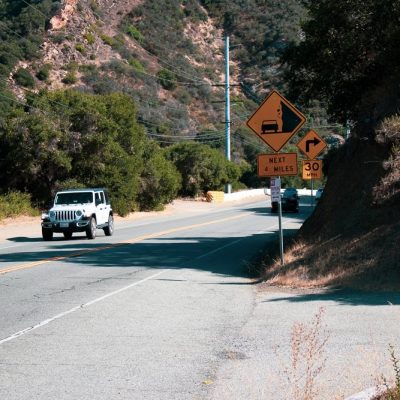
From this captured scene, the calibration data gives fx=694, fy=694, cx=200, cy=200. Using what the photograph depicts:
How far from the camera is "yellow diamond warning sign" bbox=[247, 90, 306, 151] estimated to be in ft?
49.1

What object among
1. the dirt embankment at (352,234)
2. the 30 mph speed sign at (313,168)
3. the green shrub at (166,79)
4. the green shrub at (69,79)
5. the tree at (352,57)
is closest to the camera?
the dirt embankment at (352,234)

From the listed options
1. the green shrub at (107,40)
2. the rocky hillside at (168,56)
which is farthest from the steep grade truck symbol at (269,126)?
the green shrub at (107,40)

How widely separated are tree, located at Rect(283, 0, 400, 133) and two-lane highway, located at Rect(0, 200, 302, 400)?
5458 millimetres

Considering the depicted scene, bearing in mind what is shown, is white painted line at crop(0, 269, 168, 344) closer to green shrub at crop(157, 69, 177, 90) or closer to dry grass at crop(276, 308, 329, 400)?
dry grass at crop(276, 308, 329, 400)

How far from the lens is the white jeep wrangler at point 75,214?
Answer: 2681cm

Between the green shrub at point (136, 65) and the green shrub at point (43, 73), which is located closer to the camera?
the green shrub at point (43, 73)

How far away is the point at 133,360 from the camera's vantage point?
26.0 ft

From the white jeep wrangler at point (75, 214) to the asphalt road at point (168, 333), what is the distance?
9051 mm

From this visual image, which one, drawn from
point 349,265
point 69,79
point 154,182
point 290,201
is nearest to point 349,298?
point 349,265

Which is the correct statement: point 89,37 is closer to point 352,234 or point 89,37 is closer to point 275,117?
point 275,117

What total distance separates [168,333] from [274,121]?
22.9 feet

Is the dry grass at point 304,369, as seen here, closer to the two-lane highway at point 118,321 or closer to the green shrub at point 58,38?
the two-lane highway at point 118,321

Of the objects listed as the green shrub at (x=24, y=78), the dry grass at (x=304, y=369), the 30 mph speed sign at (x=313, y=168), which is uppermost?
the green shrub at (x=24, y=78)

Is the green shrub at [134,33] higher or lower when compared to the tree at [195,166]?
higher
